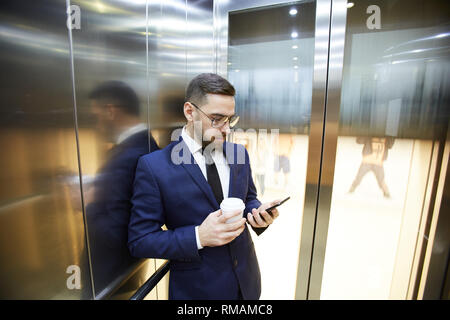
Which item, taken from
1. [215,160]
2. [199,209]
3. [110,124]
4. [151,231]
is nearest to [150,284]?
[151,231]

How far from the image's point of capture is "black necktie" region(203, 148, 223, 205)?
1.19 meters

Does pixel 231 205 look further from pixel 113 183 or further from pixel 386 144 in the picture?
pixel 386 144

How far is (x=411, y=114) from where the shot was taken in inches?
58.1

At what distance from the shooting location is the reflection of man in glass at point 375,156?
1530 millimetres

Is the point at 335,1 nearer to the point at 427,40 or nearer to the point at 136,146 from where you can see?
the point at 427,40

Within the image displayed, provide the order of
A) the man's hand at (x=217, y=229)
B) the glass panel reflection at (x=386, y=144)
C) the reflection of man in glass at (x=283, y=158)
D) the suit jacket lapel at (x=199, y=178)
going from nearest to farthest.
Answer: the man's hand at (x=217, y=229) → the suit jacket lapel at (x=199, y=178) → the glass panel reflection at (x=386, y=144) → the reflection of man in glass at (x=283, y=158)

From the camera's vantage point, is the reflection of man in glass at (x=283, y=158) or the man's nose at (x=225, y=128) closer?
the man's nose at (x=225, y=128)

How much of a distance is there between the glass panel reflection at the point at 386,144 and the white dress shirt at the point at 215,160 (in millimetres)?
869

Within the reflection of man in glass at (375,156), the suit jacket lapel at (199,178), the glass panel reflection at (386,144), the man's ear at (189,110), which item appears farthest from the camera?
the reflection of man in glass at (375,156)

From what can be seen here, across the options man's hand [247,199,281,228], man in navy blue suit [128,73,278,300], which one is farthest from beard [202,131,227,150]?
man's hand [247,199,281,228]

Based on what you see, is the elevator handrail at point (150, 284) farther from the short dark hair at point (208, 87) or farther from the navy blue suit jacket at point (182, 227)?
the short dark hair at point (208, 87)

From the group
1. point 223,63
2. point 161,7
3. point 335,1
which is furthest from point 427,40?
point 161,7

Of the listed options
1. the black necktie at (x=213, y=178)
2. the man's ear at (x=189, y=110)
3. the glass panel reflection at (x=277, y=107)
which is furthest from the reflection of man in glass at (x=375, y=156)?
the man's ear at (x=189, y=110)

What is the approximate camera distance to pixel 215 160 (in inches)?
51.0
